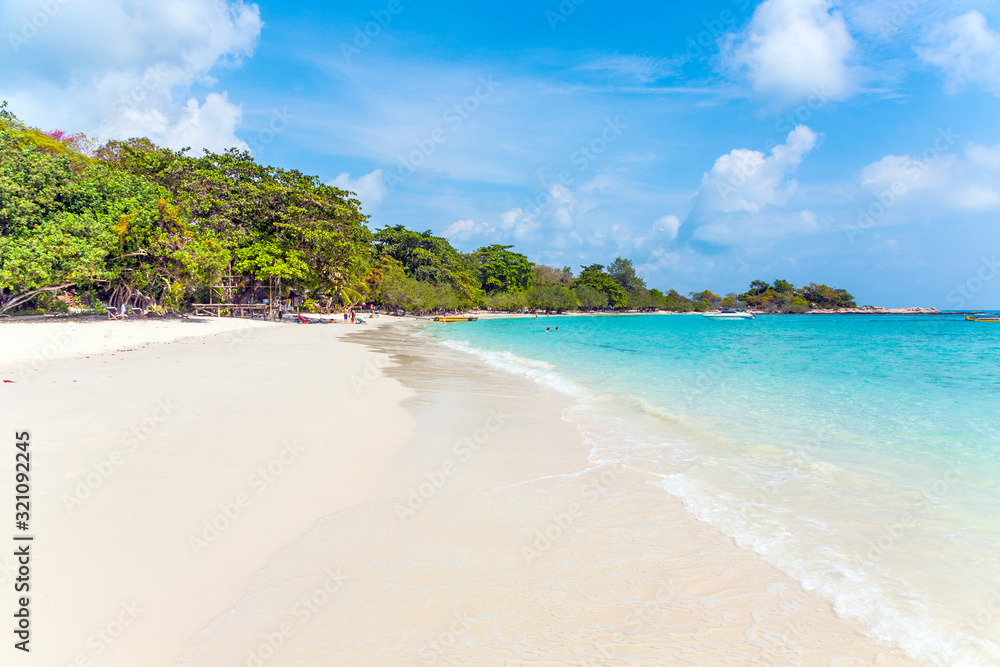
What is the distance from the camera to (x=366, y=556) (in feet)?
12.6

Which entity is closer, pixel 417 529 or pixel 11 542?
pixel 11 542

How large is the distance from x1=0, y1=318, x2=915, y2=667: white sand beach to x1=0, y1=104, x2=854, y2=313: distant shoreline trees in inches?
729

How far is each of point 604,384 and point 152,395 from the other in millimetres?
Result: 11178

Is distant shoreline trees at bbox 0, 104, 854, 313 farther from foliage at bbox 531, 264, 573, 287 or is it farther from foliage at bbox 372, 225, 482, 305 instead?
foliage at bbox 531, 264, 573, 287

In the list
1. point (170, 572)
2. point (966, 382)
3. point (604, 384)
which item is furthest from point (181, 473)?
point (966, 382)

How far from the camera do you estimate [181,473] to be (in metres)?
5.19

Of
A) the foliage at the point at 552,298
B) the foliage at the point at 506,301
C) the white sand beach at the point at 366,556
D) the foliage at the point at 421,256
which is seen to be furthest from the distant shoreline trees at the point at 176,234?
the foliage at the point at 552,298

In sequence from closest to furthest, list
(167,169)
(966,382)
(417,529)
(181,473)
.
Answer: (417,529) < (181,473) < (966,382) < (167,169)

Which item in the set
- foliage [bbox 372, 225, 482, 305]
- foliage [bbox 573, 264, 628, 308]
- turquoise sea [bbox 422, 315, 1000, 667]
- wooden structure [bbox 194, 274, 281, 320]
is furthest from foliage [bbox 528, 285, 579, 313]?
turquoise sea [bbox 422, 315, 1000, 667]

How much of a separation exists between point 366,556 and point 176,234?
3031 centimetres

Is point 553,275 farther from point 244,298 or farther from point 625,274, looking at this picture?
point 244,298

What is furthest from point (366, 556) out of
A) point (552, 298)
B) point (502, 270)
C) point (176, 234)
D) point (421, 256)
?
point (552, 298)

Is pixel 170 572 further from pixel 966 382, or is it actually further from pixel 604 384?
pixel 966 382

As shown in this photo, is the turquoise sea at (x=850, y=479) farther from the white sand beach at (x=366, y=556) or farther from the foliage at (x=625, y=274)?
the foliage at (x=625, y=274)
